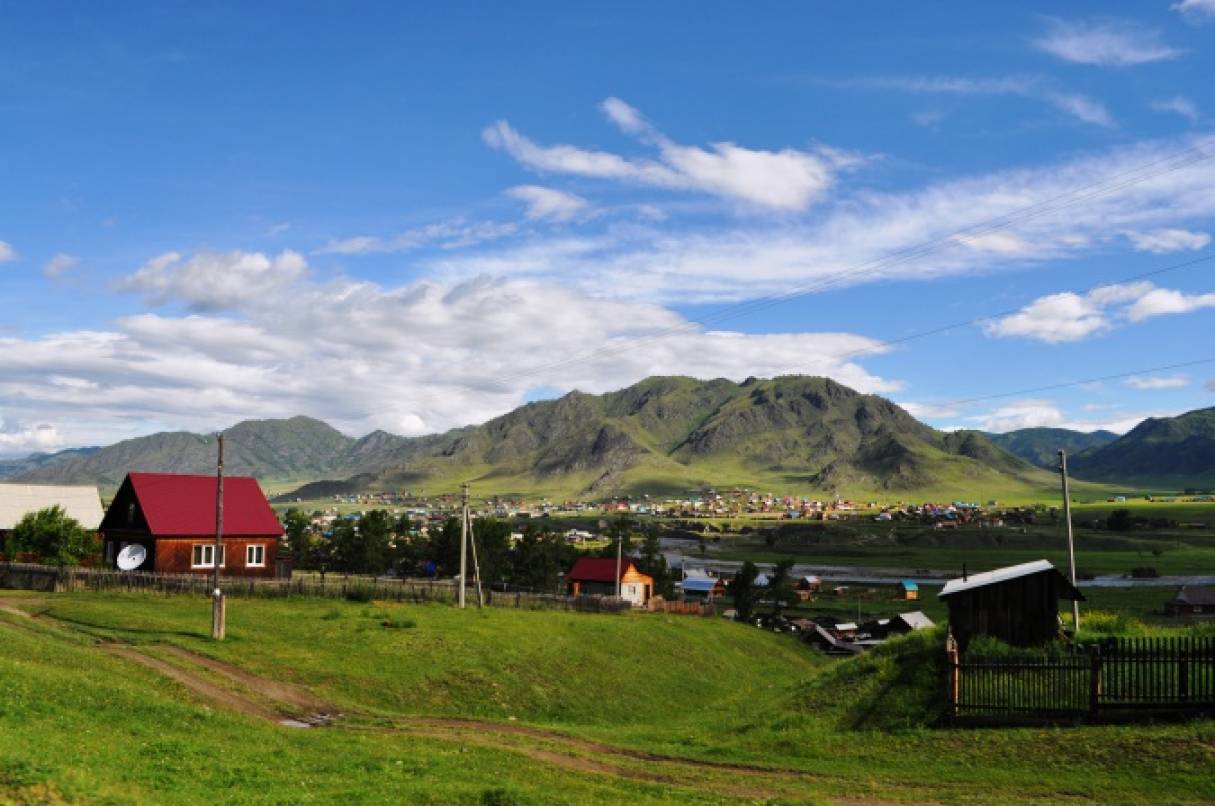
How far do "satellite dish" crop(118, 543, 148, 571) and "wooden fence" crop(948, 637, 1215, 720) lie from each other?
2431 inches

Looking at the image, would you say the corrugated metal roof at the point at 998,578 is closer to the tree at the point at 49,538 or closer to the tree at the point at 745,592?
the tree at the point at 49,538

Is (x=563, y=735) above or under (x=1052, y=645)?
under

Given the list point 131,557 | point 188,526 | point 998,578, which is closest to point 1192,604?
point 998,578

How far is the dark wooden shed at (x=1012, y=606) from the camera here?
3058 cm

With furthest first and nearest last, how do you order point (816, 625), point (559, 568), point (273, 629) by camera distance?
point (559, 568)
point (816, 625)
point (273, 629)

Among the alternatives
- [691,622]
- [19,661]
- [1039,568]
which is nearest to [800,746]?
[1039,568]

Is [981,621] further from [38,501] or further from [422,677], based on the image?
[38,501]

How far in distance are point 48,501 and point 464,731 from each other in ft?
244

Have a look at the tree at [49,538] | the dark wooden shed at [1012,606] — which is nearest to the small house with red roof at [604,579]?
the tree at [49,538]

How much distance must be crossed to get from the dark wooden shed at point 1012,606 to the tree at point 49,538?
65.4 metres

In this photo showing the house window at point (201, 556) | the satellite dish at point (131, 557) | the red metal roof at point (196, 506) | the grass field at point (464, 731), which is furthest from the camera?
the house window at point (201, 556)

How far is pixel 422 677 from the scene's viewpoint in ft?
131

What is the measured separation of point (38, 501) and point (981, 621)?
284 ft

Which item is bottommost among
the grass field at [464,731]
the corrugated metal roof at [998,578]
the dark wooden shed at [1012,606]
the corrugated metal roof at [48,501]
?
the grass field at [464,731]
